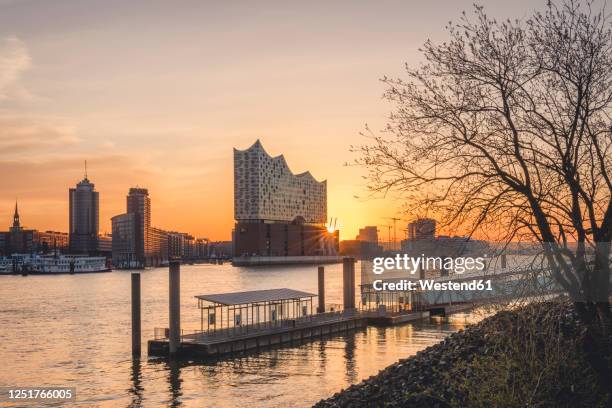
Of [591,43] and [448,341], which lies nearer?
[591,43]

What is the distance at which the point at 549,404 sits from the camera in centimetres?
1460

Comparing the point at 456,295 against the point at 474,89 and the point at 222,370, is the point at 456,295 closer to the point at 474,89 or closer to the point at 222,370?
the point at 222,370

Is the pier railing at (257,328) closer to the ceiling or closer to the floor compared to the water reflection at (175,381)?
closer to the ceiling

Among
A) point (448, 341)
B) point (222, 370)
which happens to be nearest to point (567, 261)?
point (448, 341)

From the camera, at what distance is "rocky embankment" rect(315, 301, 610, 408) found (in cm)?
1412

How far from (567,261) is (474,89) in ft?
13.2

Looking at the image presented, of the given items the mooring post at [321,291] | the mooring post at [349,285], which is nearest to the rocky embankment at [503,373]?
the mooring post at [349,285]

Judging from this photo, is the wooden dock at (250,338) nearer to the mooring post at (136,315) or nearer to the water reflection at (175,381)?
the mooring post at (136,315)

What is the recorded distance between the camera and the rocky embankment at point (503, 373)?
1412 cm

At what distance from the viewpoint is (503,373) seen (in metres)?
13.4

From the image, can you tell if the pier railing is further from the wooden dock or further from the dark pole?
the dark pole

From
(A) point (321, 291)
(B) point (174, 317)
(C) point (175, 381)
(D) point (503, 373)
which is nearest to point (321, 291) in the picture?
(A) point (321, 291)

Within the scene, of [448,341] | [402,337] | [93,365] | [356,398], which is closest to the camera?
[356,398]

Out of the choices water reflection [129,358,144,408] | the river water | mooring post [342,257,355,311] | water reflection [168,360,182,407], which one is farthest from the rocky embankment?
mooring post [342,257,355,311]
